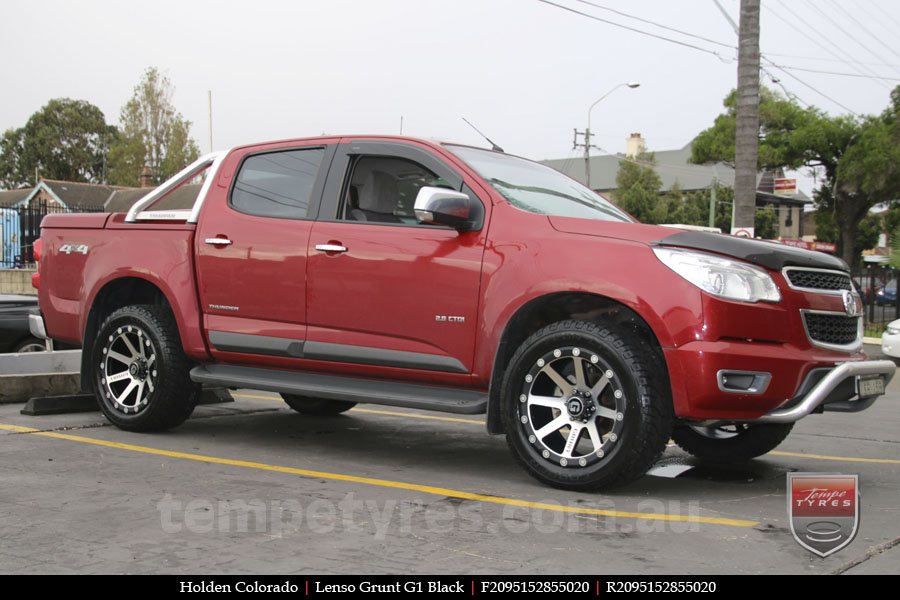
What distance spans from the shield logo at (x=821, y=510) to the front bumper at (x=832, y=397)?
35.8 inches

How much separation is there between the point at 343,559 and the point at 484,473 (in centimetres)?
205

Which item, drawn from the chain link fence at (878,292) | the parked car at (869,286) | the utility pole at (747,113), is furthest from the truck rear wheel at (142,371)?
the parked car at (869,286)

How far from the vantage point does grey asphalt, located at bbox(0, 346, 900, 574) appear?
376 cm

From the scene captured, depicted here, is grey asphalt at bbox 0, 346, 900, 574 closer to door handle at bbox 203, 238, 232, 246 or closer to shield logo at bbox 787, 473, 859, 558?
shield logo at bbox 787, 473, 859, 558

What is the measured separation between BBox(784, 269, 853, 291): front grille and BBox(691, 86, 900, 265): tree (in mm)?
40524

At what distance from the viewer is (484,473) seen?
18.7 ft

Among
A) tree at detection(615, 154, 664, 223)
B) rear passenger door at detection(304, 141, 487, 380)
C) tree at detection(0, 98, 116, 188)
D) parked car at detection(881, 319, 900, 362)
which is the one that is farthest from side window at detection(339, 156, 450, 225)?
tree at detection(0, 98, 116, 188)

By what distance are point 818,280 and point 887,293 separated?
23911 millimetres

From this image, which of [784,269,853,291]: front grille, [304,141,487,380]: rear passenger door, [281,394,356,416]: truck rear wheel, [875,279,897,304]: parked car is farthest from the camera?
[875,279,897,304]: parked car

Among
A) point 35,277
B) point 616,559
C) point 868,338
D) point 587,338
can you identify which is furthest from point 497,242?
point 868,338

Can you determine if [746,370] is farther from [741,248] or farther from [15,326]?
[15,326]

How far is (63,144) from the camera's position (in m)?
89.3

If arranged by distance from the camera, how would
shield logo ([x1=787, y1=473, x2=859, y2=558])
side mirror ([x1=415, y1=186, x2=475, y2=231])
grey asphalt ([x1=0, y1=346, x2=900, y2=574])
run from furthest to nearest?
side mirror ([x1=415, y1=186, x2=475, y2=231]) < shield logo ([x1=787, y1=473, x2=859, y2=558]) < grey asphalt ([x1=0, y1=346, x2=900, y2=574])

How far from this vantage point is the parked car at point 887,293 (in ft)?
87.4
